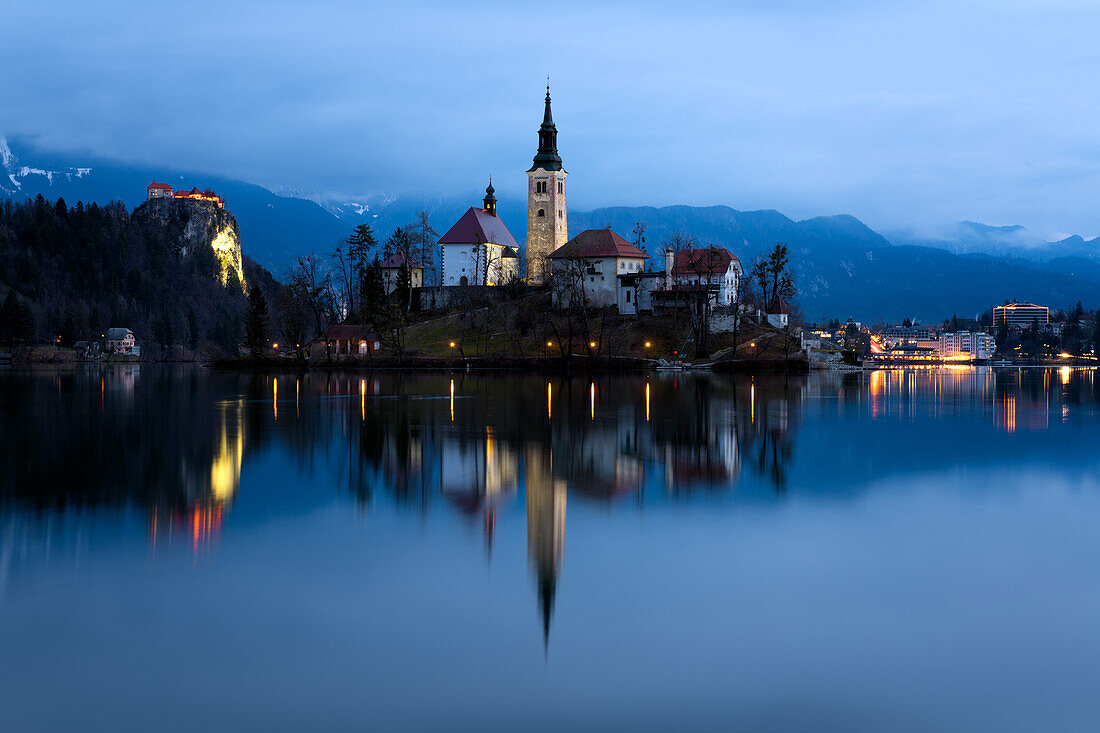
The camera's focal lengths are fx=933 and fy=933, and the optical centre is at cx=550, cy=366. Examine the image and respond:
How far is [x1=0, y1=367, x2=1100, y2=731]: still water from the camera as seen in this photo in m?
9.05

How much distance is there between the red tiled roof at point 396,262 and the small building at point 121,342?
74.6 metres

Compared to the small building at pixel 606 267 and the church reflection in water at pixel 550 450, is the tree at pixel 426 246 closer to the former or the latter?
the small building at pixel 606 267

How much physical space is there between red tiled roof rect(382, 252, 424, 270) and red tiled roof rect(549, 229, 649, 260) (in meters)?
19.1

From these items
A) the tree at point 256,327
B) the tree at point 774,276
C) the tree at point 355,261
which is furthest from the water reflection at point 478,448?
the tree at point 355,261

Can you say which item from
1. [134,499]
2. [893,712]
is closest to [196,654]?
[893,712]

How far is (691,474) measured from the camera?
75.4ft

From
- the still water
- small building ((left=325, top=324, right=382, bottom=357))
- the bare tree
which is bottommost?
the still water

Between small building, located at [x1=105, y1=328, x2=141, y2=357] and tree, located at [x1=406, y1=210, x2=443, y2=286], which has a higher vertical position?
tree, located at [x1=406, y1=210, x2=443, y2=286]

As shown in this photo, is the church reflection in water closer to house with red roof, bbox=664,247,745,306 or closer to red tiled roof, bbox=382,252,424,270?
house with red roof, bbox=664,247,745,306

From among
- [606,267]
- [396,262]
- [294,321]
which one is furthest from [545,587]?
[396,262]

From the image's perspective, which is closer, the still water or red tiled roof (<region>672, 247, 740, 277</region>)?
the still water

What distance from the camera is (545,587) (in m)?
12.8

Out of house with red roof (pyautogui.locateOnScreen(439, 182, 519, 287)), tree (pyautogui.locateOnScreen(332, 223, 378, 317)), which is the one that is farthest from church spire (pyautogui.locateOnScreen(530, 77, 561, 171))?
tree (pyautogui.locateOnScreen(332, 223, 378, 317))

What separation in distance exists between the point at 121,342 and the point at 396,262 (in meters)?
81.2
